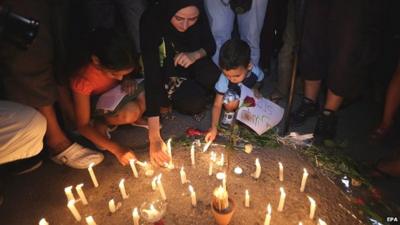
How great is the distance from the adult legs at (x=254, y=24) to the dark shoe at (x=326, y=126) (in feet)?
3.65

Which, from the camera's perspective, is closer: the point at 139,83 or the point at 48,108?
the point at 48,108

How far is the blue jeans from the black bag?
0.21 m

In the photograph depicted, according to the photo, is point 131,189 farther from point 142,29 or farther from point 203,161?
point 142,29

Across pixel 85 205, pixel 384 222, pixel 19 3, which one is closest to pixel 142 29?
pixel 19 3

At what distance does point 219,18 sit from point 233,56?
95cm

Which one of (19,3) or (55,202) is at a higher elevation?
(19,3)

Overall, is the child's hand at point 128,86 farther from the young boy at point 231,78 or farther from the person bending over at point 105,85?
the young boy at point 231,78

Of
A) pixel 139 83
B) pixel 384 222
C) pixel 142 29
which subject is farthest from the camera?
pixel 139 83

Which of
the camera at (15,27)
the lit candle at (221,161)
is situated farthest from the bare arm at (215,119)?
the camera at (15,27)

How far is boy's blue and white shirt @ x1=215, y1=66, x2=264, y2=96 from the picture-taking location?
12.4 feet

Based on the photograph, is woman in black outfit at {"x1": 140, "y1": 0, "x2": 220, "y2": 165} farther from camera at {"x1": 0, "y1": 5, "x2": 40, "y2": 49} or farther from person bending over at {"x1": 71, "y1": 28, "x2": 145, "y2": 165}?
camera at {"x1": 0, "y1": 5, "x2": 40, "y2": 49}

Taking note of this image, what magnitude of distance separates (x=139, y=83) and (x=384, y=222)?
2.82 meters

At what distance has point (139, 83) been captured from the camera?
3.94 meters

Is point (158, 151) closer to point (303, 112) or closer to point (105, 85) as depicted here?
point (105, 85)
